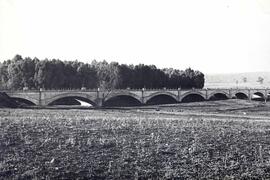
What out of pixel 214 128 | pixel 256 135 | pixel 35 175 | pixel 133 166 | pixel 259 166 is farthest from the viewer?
pixel 214 128

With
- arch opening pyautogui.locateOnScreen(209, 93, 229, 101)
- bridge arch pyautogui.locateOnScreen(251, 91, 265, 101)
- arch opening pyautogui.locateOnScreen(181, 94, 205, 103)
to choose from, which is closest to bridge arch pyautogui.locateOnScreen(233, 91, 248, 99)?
bridge arch pyautogui.locateOnScreen(251, 91, 265, 101)

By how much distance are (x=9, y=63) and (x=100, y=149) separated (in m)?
83.0

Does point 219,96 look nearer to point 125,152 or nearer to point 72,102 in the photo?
point 72,102

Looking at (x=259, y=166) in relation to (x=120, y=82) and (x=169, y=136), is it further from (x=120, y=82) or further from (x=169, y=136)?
(x=120, y=82)

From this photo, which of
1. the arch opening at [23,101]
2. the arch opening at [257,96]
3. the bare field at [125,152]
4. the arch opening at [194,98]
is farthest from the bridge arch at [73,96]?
the arch opening at [257,96]

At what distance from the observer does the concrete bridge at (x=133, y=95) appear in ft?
225

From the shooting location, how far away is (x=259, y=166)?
2458 centimetres

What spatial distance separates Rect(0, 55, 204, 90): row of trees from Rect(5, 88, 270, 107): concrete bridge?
15203mm

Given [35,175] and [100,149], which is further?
[100,149]

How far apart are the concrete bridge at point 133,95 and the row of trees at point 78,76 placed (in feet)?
49.9

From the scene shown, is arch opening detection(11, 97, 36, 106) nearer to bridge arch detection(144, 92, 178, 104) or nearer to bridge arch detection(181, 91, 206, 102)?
bridge arch detection(144, 92, 178, 104)

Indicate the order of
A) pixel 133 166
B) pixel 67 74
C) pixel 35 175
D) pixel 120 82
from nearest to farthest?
pixel 35 175
pixel 133 166
pixel 67 74
pixel 120 82

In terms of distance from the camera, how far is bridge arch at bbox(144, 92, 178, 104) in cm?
9094

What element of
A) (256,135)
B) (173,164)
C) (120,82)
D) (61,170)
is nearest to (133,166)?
(173,164)
